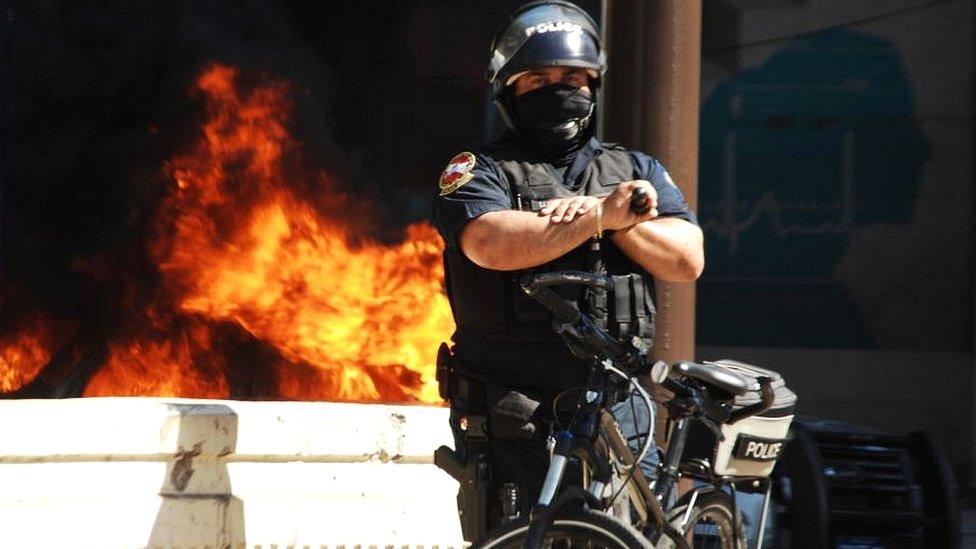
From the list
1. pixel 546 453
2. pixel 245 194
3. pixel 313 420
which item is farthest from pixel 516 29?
pixel 245 194

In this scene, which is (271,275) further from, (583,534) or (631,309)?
(583,534)

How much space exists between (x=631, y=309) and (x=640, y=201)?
1.09ft

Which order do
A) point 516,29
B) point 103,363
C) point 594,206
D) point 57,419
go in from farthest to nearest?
point 103,363 → point 57,419 → point 516,29 → point 594,206

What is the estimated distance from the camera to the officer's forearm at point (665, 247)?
323 cm

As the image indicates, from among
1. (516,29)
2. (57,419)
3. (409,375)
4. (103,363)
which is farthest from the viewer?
(103,363)

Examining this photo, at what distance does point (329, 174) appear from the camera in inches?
325

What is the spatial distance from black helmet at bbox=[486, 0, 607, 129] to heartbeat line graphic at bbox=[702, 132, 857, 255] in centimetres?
535

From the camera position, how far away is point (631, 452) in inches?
124

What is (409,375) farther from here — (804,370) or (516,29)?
(516,29)

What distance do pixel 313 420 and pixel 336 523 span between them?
10.5 inches

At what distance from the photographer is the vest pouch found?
3250 mm

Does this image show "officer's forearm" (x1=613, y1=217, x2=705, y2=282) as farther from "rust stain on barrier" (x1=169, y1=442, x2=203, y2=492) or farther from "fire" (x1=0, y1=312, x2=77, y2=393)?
"fire" (x1=0, y1=312, x2=77, y2=393)

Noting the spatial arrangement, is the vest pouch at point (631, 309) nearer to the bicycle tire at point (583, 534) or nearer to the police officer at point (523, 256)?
the police officer at point (523, 256)

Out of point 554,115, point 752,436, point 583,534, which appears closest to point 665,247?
point 554,115
